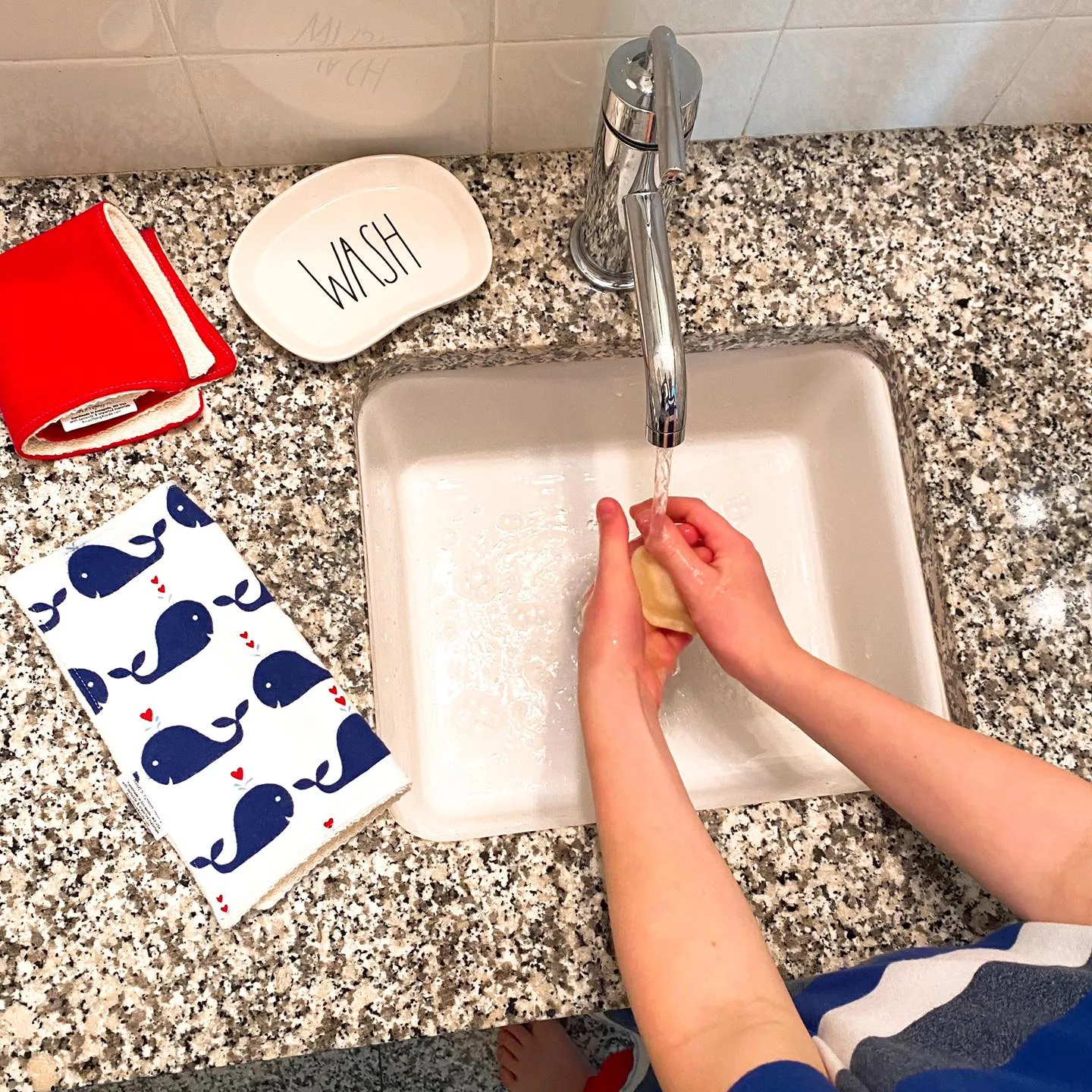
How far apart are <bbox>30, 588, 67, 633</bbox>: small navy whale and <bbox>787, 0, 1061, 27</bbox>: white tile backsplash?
2.29 feet

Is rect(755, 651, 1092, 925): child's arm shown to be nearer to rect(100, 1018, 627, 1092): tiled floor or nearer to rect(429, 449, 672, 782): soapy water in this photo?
rect(429, 449, 672, 782): soapy water

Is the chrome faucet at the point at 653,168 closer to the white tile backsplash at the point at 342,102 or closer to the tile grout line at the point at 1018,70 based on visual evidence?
the white tile backsplash at the point at 342,102

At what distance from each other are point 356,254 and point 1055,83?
0.63 metres

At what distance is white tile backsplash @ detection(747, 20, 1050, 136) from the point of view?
0.78 m

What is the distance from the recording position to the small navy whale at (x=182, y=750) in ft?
2.15

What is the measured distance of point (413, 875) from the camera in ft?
2.19

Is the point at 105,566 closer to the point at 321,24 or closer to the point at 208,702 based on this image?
the point at 208,702

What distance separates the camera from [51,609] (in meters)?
0.68

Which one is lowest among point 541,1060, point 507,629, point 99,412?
point 541,1060

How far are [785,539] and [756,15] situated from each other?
0.46 metres

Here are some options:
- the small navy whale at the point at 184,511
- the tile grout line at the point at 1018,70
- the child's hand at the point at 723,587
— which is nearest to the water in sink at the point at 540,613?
the child's hand at the point at 723,587

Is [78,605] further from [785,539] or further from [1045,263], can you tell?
[1045,263]

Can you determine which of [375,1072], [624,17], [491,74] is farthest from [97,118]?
[375,1072]

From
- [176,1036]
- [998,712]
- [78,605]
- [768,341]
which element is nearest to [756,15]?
[768,341]
